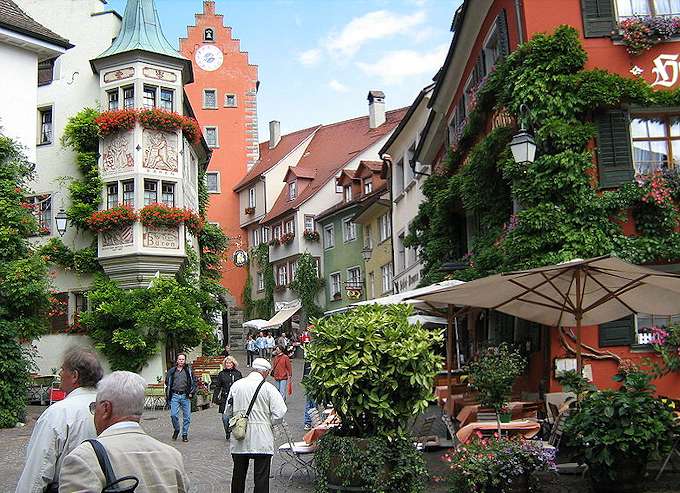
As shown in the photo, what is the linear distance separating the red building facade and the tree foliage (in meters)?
36.8

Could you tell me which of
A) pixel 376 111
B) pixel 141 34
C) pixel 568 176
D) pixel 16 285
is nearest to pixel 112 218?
pixel 141 34

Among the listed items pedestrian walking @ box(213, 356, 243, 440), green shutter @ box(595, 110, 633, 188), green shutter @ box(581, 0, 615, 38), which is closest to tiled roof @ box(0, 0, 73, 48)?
pedestrian walking @ box(213, 356, 243, 440)

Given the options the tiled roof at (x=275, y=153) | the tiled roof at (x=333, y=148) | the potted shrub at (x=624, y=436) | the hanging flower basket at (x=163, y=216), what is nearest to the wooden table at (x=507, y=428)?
the potted shrub at (x=624, y=436)

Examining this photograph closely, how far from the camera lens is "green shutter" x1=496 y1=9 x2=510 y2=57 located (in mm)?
15430

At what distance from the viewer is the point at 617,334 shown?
44.7ft

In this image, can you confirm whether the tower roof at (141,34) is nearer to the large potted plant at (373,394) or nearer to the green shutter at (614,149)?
the green shutter at (614,149)

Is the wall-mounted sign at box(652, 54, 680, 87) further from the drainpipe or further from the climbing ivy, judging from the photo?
the drainpipe

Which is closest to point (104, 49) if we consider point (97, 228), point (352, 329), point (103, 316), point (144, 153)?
point (144, 153)

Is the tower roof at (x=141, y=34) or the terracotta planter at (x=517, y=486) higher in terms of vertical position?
the tower roof at (x=141, y=34)

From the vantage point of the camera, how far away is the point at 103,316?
26.9 meters

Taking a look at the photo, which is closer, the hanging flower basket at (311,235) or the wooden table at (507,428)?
the wooden table at (507,428)

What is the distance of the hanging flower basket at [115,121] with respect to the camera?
90.9ft

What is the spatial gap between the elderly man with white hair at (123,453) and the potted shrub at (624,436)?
19.6ft

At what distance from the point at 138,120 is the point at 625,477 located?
22632 mm
